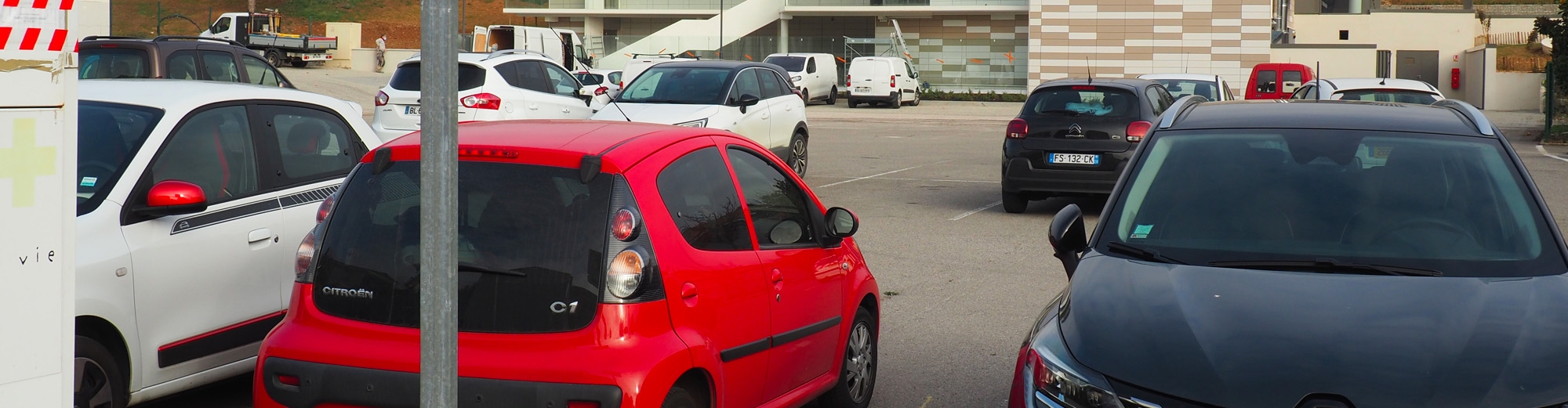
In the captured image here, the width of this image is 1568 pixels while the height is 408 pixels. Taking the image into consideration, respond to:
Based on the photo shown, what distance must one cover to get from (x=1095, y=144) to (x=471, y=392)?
9.50 meters

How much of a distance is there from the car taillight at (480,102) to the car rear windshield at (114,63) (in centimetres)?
347

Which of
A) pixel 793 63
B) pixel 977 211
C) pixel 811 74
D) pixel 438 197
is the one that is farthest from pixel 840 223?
pixel 811 74

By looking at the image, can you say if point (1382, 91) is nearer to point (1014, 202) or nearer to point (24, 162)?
point (1014, 202)

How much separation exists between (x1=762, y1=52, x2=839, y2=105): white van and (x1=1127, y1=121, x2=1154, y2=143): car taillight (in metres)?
25.8

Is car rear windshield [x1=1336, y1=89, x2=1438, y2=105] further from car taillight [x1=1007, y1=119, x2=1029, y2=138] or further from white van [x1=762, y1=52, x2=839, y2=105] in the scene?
white van [x1=762, y1=52, x2=839, y2=105]

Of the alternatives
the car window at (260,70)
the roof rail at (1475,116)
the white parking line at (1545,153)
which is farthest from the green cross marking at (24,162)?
the white parking line at (1545,153)

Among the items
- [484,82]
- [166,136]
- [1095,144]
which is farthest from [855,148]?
[166,136]

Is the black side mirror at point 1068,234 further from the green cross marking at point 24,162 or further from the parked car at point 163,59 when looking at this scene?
the parked car at point 163,59

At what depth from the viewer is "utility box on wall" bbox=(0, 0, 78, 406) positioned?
104 inches

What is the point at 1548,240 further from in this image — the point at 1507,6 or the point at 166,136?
the point at 1507,6

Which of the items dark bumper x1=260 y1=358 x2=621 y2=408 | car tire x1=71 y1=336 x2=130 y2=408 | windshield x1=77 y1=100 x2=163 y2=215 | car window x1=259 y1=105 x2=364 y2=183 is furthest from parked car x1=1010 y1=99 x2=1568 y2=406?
windshield x1=77 y1=100 x2=163 y2=215

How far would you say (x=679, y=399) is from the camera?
390 cm

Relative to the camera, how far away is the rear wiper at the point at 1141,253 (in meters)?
4.29

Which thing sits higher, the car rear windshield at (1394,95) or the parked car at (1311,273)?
the car rear windshield at (1394,95)
